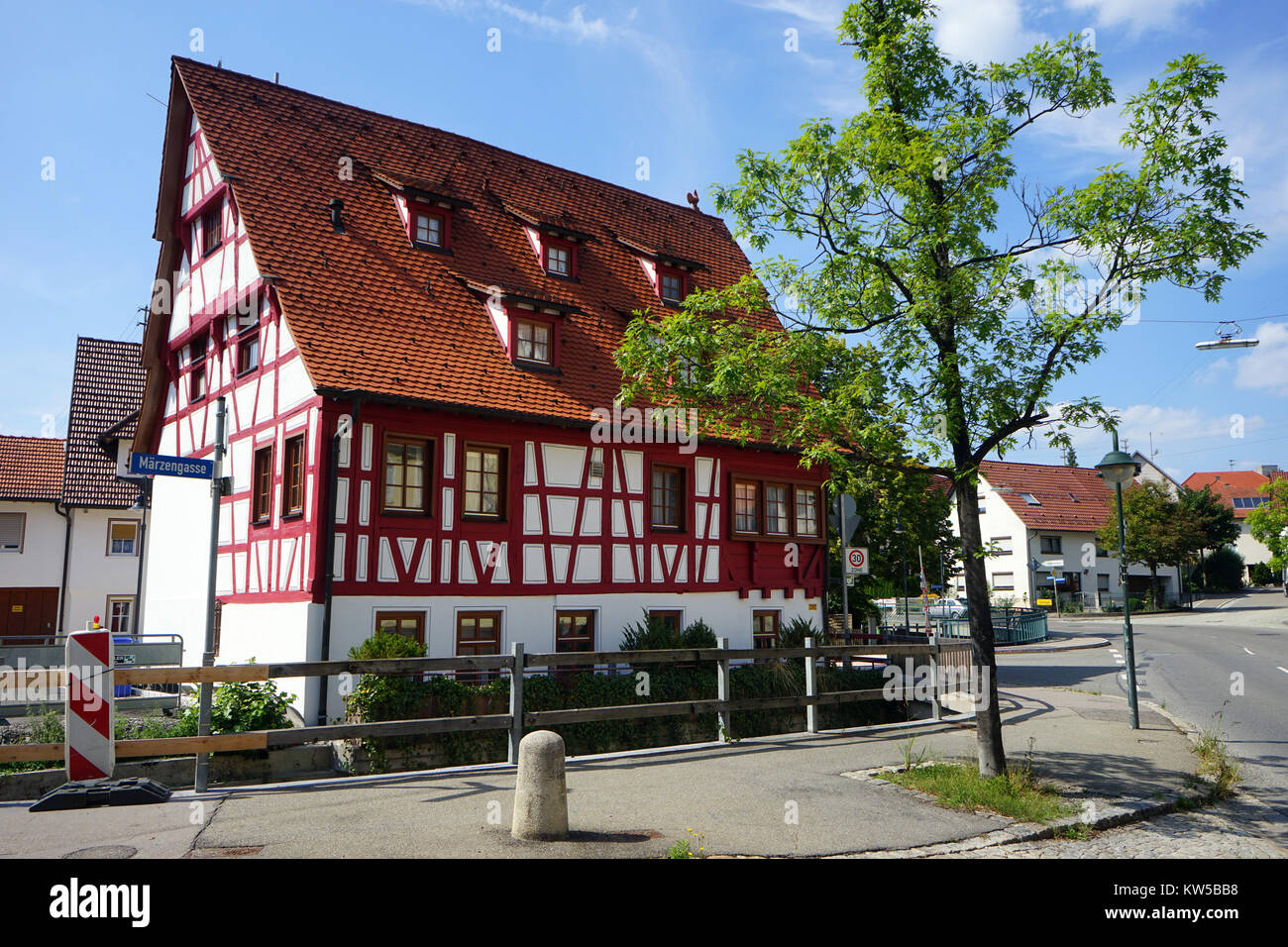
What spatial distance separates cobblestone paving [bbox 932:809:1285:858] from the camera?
23.7 ft

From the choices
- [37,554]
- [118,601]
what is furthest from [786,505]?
[37,554]

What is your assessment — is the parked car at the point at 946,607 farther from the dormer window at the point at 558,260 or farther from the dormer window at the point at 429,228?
the dormer window at the point at 429,228

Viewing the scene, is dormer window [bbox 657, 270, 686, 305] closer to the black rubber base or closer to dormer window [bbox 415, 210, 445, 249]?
dormer window [bbox 415, 210, 445, 249]

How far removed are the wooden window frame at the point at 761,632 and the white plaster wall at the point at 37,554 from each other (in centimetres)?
2233

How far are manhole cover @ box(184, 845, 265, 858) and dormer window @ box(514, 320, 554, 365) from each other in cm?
1138

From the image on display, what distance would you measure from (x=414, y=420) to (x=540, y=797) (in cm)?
903

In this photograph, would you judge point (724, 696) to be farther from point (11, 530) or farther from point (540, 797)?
point (11, 530)

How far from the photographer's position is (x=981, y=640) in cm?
971

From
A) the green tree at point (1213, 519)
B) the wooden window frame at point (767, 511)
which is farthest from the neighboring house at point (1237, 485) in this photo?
the wooden window frame at point (767, 511)

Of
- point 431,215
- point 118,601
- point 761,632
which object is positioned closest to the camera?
point 431,215

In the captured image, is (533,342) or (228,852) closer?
(228,852)

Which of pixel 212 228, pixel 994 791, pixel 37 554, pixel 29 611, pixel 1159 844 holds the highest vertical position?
pixel 212 228

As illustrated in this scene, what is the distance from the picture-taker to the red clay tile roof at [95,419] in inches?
1102
